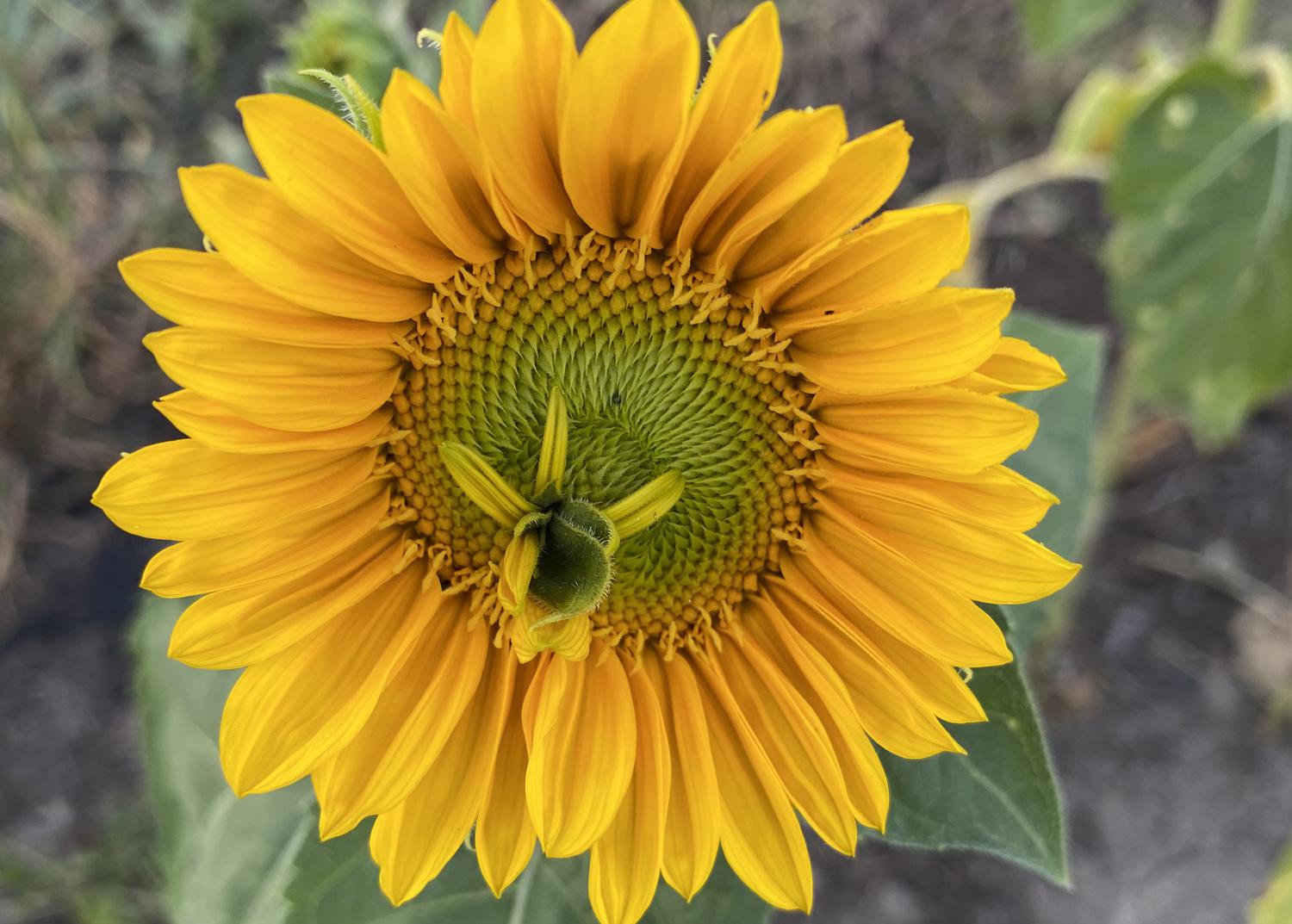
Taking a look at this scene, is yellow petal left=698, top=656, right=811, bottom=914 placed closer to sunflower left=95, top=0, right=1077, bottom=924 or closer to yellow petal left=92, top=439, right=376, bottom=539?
sunflower left=95, top=0, right=1077, bottom=924

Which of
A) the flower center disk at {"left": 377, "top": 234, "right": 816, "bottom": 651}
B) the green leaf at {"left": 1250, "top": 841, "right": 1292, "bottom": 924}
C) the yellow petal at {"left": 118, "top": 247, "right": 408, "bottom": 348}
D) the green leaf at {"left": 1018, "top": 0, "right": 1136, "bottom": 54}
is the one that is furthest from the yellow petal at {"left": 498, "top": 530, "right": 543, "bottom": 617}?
the green leaf at {"left": 1250, "top": 841, "right": 1292, "bottom": 924}

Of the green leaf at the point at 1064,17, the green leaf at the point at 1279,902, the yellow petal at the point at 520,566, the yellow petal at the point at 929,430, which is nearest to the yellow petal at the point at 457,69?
the yellow petal at the point at 520,566

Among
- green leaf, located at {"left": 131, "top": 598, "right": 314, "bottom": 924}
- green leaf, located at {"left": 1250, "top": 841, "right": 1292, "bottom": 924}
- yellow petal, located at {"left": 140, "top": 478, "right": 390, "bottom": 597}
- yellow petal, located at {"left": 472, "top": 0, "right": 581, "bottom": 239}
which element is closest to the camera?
yellow petal, located at {"left": 472, "top": 0, "right": 581, "bottom": 239}

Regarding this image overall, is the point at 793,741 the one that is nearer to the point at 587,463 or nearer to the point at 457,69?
the point at 587,463

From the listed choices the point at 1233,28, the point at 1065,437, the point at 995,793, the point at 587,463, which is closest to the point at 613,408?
the point at 587,463

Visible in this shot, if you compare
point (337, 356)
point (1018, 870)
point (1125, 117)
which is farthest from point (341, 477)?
point (1018, 870)

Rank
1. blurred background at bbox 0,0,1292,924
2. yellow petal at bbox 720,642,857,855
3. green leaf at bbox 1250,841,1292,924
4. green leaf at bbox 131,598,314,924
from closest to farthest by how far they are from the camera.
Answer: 1. yellow petal at bbox 720,642,857,855
2. green leaf at bbox 131,598,314,924
3. green leaf at bbox 1250,841,1292,924
4. blurred background at bbox 0,0,1292,924
